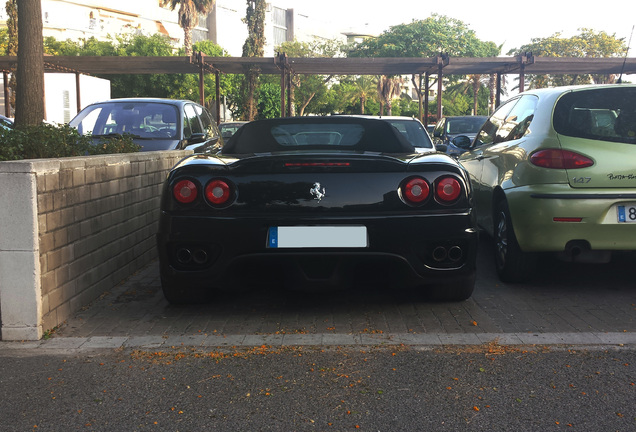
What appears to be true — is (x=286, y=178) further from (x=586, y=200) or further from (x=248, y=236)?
(x=586, y=200)

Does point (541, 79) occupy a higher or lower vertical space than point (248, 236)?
higher

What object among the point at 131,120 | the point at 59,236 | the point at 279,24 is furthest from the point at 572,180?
the point at 279,24

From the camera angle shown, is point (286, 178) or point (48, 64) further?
point (48, 64)

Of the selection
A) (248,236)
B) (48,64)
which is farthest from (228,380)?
(48,64)

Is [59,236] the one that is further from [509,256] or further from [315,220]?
[509,256]

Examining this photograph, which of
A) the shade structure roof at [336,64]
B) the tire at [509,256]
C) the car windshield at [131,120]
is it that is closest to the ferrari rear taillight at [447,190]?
the tire at [509,256]

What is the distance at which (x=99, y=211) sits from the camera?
5.36m

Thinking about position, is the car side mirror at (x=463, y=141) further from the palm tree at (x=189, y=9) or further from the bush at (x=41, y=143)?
the palm tree at (x=189, y=9)

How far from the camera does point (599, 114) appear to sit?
5371 mm

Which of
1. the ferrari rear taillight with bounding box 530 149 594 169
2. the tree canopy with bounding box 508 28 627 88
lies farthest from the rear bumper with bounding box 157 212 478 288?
the tree canopy with bounding box 508 28 627 88

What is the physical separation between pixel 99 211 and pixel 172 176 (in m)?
1.01

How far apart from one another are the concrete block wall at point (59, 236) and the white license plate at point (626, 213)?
363 cm

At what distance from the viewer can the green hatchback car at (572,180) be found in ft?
16.8

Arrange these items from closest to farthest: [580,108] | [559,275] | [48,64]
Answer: [580,108] → [559,275] → [48,64]
